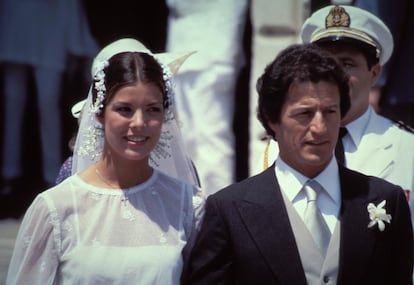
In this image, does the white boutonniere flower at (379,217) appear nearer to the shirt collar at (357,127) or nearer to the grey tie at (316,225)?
the grey tie at (316,225)

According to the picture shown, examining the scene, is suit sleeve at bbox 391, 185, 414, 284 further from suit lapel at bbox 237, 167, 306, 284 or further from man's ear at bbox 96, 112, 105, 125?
man's ear at bbox 96, 112, 105, 125

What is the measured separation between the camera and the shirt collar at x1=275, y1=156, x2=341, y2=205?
8.95 feet

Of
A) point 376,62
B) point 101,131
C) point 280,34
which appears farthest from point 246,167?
point 101,131

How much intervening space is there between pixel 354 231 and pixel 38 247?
38.9 inches

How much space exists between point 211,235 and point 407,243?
62 cm

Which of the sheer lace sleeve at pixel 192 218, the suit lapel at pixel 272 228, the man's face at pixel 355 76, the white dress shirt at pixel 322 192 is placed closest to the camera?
the suit lapel at pixel 272 228

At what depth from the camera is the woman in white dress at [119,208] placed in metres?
2.75

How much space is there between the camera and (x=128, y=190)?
2896mm

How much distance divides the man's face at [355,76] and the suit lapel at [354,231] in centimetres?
68

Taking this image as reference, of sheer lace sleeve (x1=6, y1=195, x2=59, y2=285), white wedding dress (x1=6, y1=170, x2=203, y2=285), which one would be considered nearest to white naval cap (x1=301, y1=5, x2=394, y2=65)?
white wedding dress (x1=6, y1=170, x2=203, y2=285)

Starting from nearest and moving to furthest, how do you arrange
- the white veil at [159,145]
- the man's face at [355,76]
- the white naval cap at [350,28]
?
the white veil at [159,145]
the man's face at [355,76]
the white naval cap at [350,28]

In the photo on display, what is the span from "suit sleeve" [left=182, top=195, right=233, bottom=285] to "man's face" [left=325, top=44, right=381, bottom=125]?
941mm

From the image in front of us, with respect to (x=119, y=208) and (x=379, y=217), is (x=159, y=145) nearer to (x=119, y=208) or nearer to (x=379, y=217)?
(x=119, y=208)

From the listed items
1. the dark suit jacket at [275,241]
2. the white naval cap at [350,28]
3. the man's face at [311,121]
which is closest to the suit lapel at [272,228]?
the dark suit jacket at [275,241]
